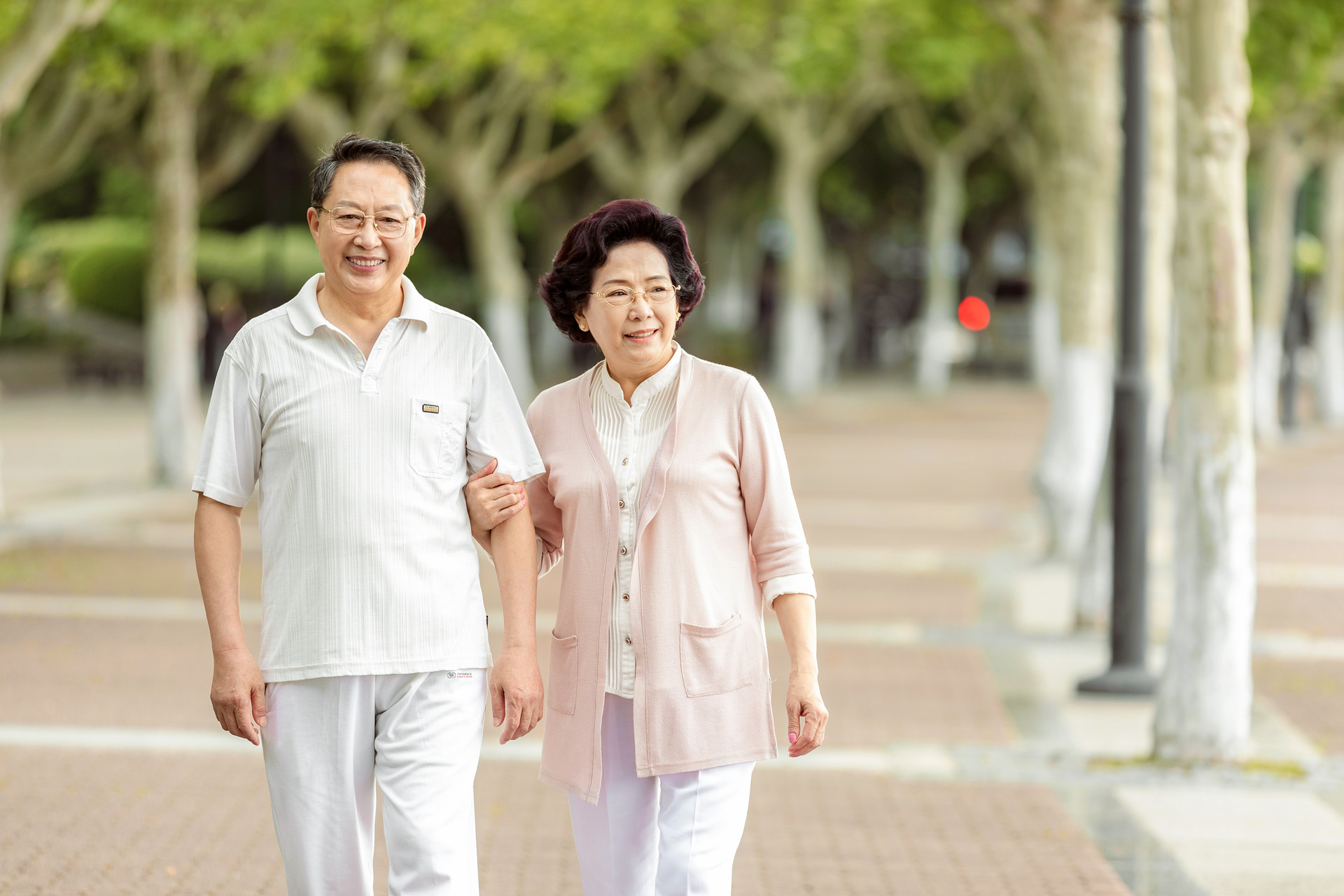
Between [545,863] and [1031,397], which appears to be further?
[1031,397]

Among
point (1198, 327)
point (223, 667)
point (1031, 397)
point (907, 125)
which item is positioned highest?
point (907, 125)

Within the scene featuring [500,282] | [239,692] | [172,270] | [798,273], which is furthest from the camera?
[798,273]

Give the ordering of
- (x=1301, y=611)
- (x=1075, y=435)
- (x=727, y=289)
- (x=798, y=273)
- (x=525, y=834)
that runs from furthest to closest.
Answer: (x=727, y=289)
(x=798, y=273)
(x=1075, y=435)
(x=1301, y=611)
(x=525, y=834)

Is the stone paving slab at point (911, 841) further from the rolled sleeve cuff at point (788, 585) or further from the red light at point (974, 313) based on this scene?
the red light at point (974, 313)

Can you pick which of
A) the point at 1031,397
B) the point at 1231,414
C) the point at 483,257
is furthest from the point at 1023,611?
the point at 1031,397

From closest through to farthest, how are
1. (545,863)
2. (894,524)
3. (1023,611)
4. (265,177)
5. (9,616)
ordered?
(545,863), (9,616), (1023,611), (894,524), (265,177)

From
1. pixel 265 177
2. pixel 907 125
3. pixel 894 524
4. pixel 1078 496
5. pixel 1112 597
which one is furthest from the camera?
pixel 265 177

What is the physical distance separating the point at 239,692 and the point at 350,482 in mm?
447

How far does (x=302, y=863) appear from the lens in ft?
11.1

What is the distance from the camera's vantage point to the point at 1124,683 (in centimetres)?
832

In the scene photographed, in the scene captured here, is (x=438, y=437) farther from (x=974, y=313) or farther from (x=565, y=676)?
(x=974, y=313)

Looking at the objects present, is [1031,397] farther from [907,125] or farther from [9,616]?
[9,616]

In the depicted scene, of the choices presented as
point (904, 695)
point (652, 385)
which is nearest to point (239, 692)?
point (652, 385)

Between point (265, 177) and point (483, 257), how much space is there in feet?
48.5
